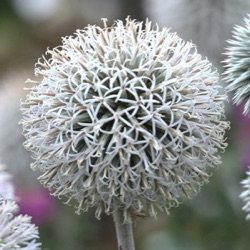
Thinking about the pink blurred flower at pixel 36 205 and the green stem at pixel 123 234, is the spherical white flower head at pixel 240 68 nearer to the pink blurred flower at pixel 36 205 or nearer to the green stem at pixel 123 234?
the green stem at pixel 123 234

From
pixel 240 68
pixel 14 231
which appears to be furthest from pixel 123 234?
pixel 240 68

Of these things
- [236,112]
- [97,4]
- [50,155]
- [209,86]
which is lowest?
[50,155]

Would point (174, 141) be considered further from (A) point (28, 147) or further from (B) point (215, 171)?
(B) point (215, 171)

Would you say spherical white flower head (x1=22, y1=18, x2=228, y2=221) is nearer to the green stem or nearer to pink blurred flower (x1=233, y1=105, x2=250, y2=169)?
the green stem

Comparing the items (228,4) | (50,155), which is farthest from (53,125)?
(228,4)

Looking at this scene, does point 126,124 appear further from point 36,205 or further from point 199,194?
point 36,205

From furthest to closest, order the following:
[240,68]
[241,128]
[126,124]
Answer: [241,128] → [240,68] → [126,124]

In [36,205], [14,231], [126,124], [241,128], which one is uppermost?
A: [241,128]
